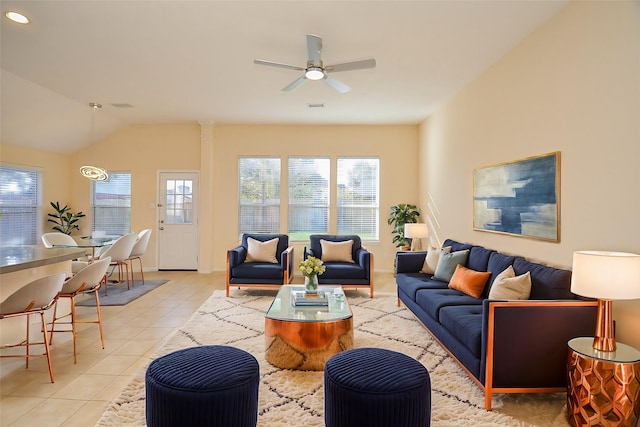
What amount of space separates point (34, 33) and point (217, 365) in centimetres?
365

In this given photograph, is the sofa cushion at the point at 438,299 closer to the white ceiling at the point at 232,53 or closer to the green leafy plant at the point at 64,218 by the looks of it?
the white ceiling at the point at 232,53

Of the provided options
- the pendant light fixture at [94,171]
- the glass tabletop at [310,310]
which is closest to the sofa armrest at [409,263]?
the glass tabletop at [310,310]

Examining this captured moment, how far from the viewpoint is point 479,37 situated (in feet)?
11.3

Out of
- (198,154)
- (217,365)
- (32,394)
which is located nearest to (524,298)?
(217,365)

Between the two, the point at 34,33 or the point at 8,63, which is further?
the point at 8,63

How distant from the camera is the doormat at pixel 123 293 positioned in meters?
4.93

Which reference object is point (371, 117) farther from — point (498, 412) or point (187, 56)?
point (498, 412)

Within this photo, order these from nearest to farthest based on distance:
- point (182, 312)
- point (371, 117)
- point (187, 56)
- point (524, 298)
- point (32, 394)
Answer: point (32, 394) < point (524, 298) < point (187, 56) < point (182, 312) < point (371, 117)

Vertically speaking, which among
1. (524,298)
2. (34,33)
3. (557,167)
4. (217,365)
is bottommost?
(217,365)

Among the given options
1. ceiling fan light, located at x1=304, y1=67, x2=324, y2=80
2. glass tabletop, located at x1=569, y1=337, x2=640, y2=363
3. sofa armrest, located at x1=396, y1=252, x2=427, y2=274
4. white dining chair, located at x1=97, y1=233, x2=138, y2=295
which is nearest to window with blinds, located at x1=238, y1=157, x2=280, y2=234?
white dining chair, located at x1=97, y1=233, x2=138, y2=295

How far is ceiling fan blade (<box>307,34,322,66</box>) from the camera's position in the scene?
302cm

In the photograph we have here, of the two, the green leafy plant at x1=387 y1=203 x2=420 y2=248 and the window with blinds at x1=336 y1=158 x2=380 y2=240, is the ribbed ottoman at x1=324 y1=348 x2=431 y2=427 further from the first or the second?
the window with blinds at x1=336 y1=158 x2=380 y2=240

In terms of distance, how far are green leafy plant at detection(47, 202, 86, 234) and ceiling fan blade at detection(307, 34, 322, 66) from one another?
610 centimetres

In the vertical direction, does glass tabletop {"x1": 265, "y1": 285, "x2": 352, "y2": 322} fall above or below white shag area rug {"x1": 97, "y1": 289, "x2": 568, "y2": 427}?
above
